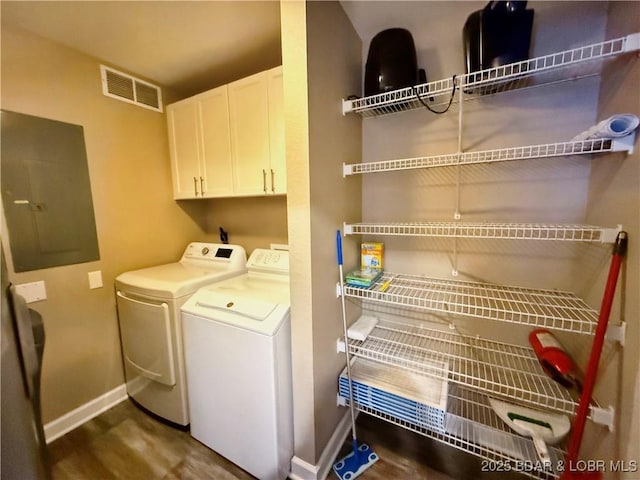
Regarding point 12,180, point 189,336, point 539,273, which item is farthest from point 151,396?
point 539,273

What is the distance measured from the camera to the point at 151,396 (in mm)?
Result: 1714

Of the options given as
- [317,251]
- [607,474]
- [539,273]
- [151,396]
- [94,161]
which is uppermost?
[94,161]

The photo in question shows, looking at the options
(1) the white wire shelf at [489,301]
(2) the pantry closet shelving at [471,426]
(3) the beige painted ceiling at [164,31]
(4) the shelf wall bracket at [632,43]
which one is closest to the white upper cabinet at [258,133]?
(3) the beige painted ceiling at [164,31]

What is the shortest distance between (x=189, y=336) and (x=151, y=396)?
0.75m

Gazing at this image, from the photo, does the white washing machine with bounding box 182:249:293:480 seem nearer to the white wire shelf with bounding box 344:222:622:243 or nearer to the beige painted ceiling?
the white wire shelf with bounding box 344:222:622:243

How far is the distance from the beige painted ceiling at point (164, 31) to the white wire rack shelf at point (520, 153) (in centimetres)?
103

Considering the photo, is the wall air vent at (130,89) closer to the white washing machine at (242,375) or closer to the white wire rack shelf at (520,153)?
the white washing machine at (242,375)

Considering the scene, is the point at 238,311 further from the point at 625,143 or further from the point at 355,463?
the point at 625,143

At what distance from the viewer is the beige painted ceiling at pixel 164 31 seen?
51.4 inches

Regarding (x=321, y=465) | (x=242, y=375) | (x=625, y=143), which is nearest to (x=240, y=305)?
(x=242, y=375)

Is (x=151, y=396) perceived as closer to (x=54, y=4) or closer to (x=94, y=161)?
(x=94, y=161)

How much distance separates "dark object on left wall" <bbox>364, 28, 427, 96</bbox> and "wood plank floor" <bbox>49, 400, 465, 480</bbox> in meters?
1.99

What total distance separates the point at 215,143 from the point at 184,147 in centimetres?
39

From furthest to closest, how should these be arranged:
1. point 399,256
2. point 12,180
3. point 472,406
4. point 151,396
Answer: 1. point 151,396
2. point 399,256
3. point 12,180
4. point 472,406
